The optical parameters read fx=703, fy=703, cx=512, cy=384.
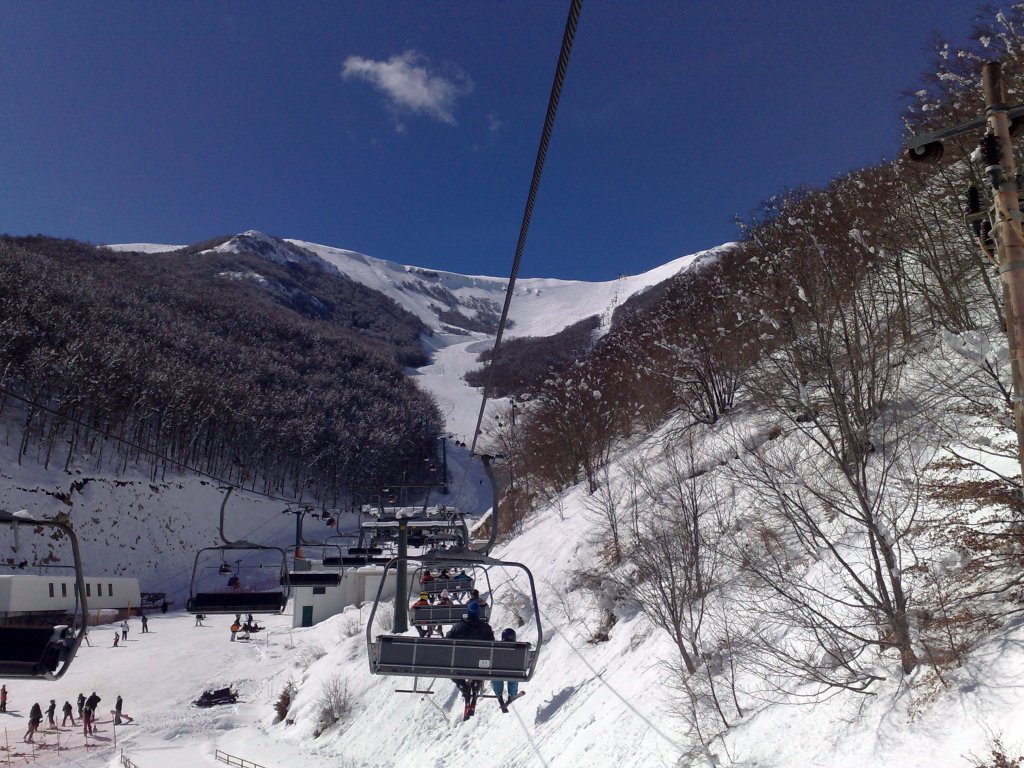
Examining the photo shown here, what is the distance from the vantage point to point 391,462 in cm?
9762

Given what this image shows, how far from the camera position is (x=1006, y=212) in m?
4.02

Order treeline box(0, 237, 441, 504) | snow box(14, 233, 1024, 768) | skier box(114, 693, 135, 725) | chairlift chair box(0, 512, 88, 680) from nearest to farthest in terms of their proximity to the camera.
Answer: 1. chairlift chair box(0, 512, 88, 680)
2. snow box(14, 233, 1024, 768)
3. skier box(114, 693, 135, 725)
4. treeline box(0, 237, 441, 504)

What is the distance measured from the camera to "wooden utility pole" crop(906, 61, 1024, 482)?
3938 millimetres

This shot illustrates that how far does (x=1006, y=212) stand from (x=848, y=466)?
7893mm

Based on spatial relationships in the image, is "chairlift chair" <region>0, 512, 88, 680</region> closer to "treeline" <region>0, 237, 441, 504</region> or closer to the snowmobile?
the snowmobile

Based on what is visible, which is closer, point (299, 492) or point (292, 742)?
point (292, 742)

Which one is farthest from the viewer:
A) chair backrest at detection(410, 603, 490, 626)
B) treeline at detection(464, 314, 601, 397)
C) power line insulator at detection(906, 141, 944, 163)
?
treeline at detection(464, 314, 601, 397)

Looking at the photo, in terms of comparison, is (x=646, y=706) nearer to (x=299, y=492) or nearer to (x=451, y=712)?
(x=451, y=712)

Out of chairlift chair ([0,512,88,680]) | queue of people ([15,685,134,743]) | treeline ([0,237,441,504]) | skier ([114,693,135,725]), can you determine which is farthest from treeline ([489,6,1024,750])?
treeline ([0,237,441,504])

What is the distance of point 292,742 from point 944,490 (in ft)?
79.7

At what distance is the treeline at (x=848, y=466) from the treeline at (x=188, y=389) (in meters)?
31.3

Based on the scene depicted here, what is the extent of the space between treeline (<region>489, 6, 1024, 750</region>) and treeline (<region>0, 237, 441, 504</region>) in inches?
1230

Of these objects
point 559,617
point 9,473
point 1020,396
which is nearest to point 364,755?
point 559,617

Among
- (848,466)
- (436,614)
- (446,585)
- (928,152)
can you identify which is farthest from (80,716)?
(928,152)
